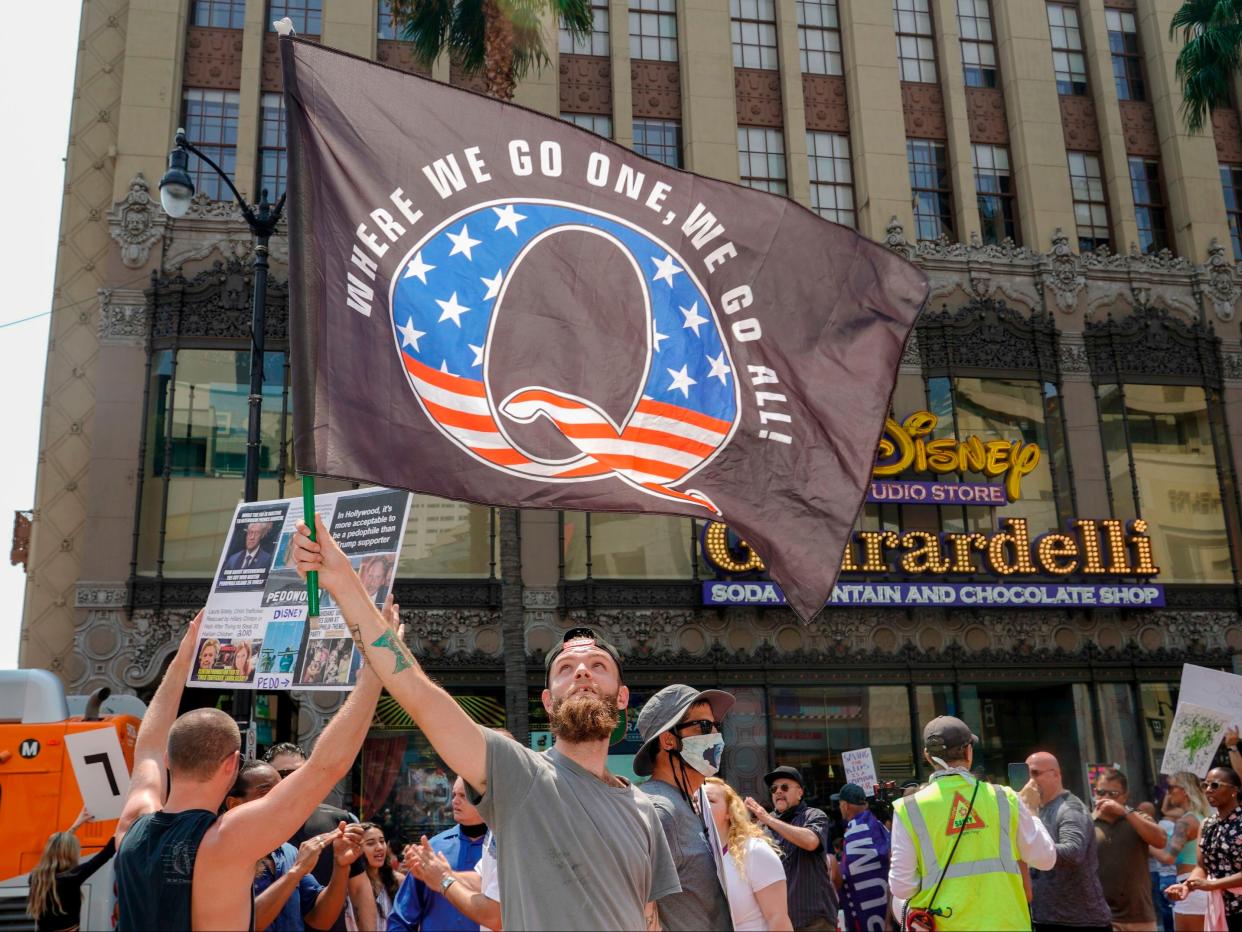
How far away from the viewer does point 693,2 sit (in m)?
26.7

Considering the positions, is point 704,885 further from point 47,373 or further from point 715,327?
point 47,373

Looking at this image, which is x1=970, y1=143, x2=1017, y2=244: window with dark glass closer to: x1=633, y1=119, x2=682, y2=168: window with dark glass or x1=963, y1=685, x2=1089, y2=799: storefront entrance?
x1=633, y1=119, x2=682, y2=168: window with dark glass

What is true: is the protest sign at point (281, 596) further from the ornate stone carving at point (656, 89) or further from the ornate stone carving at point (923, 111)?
the ornate stone carving at point (923, 111)

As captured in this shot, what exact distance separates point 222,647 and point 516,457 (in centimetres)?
552

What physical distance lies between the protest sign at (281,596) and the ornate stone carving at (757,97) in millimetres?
19111

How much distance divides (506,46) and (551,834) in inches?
671

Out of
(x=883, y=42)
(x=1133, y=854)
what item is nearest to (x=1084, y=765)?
(x=1133, y=854)

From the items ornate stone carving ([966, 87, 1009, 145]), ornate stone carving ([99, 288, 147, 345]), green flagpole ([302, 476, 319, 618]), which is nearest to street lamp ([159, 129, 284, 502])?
ornate stone carving ([99, 288, 147, 345])

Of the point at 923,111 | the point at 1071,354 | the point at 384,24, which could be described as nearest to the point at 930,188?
the point at 923,111

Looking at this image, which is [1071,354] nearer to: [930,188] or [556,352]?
[930,188]

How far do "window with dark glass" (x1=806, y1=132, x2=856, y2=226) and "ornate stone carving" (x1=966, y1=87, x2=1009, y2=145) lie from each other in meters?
3.19

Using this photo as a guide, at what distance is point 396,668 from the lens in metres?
3.48

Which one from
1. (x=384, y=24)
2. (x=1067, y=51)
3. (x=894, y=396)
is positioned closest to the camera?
(x=894, y=396)

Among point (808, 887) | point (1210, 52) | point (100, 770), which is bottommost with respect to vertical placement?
point (808, 887)
